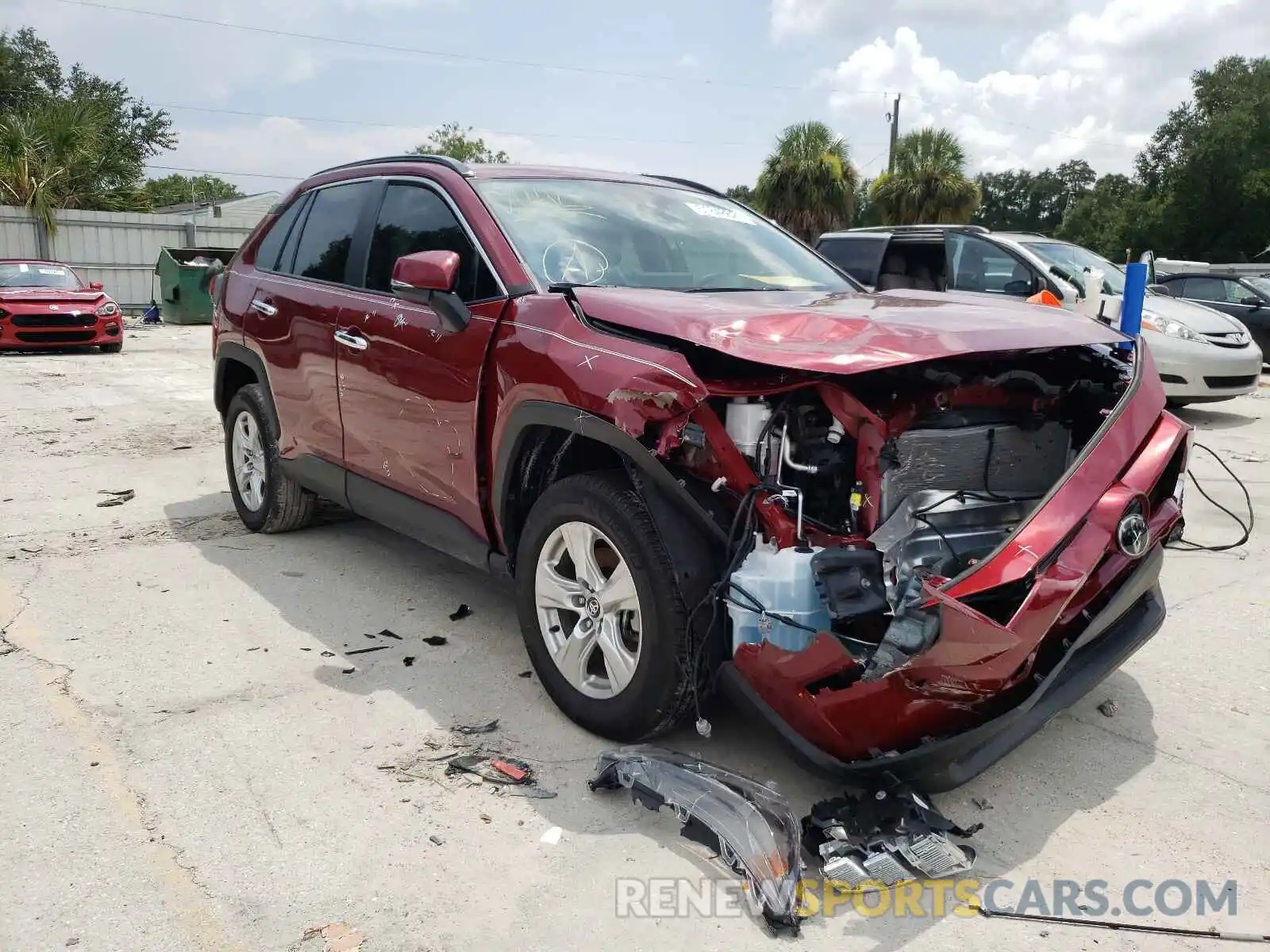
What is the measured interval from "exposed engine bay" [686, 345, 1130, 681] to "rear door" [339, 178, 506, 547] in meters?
1.24

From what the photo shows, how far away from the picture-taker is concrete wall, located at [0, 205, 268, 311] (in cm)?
2353

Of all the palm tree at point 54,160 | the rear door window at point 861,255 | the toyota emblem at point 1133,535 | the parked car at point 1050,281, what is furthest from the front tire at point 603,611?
the palm tree at point 54,160

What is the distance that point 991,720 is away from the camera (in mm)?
2727

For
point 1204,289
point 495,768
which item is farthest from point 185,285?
point 495,768

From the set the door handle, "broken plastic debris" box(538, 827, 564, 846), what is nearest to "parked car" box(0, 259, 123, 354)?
the door handle

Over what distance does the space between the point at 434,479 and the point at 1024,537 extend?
2288 millimetres

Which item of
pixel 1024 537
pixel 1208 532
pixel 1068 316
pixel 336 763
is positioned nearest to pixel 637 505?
pixel 1024 537

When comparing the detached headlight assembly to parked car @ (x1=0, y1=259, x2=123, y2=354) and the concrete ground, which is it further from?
parked car @ (x1=0, y1=259, x2=123, y2=354)

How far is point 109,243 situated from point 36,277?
30.3 feet

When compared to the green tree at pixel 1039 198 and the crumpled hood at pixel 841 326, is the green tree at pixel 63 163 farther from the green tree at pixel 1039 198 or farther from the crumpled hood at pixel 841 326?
the green tree at pixel 1039 198

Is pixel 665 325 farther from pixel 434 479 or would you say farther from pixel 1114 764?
pixel 1114 764

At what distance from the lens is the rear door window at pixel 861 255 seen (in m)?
10.0

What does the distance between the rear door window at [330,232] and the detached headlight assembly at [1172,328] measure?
7689 mm

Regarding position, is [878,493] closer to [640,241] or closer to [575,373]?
[575,373]
